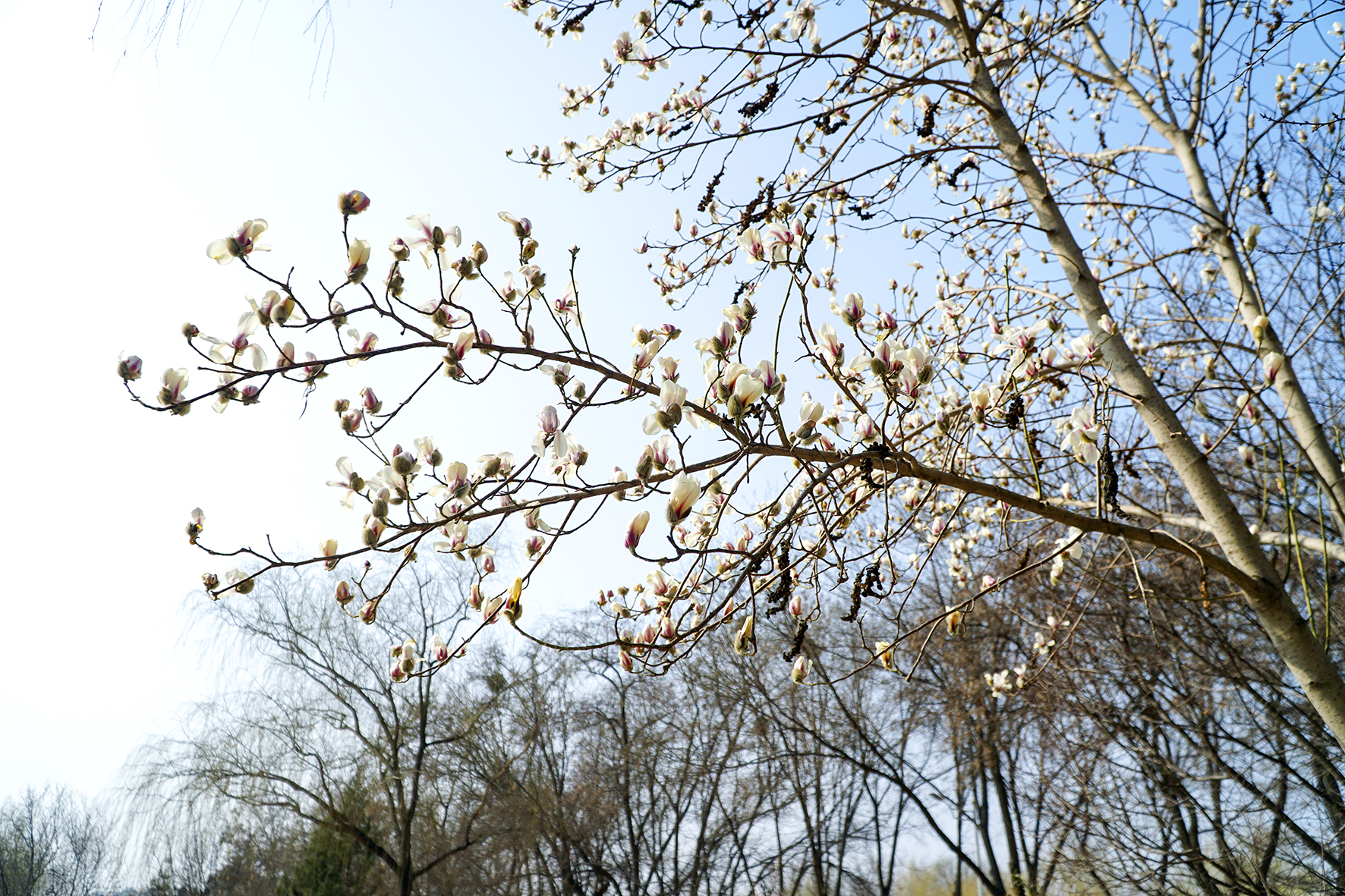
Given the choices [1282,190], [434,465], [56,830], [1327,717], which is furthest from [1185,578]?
[56,830]

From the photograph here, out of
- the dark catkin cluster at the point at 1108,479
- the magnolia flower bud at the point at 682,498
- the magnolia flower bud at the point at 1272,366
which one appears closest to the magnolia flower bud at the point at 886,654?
the dark catkin cluster at the point at 1108,479

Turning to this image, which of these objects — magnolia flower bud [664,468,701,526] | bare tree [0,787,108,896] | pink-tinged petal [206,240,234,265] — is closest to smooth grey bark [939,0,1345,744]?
magnolia flower bud [664,468,701,526]

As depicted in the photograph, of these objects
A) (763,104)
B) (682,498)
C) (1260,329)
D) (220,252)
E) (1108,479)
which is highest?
(763,104)

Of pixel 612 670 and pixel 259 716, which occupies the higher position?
pixel 612 670

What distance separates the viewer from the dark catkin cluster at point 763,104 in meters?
1.70

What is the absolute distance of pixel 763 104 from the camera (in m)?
1.71

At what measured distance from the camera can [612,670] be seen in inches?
444

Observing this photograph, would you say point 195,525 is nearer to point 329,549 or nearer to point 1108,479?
point 329,549

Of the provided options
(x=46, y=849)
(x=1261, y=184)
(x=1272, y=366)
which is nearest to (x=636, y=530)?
(x=1272, y=366)

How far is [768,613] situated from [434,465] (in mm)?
629

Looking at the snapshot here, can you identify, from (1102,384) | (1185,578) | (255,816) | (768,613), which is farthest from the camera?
(255,816)

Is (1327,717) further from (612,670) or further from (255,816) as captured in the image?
(612,670)

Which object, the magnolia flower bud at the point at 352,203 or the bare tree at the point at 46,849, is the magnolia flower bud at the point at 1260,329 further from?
the bare tree at the point at 46,849

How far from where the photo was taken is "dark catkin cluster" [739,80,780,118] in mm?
1695
